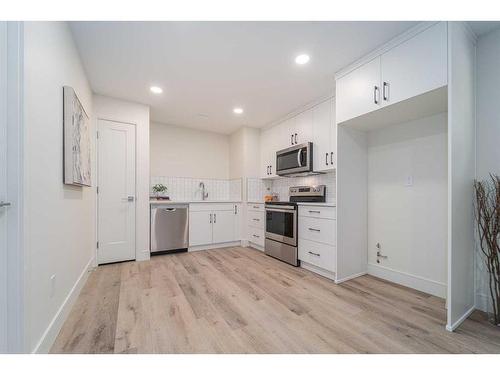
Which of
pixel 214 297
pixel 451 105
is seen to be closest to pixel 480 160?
pixel 451 105

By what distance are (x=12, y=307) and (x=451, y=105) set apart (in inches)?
114

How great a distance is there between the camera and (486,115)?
1.81 meters

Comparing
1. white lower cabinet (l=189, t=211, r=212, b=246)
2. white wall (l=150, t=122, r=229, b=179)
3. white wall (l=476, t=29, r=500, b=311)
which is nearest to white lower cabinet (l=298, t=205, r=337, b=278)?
white wall (l=476, t=29, r=500, b=311)

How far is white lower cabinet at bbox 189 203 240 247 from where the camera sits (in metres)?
3.73

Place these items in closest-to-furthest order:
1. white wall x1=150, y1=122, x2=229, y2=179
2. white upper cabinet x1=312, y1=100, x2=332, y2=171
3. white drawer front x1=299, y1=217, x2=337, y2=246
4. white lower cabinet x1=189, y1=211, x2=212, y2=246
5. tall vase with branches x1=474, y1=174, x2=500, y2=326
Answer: tall vase with branches x1=474, y1=174, x2=500, y2=326 < white drawer front x1=299, y1=217, x2=337, y2=246 < white upper cabinet x1=312, y1=100, x2=332, y2=171 < white lower cabinet x1=189, y1=211, x2=212, y2=246 < white wall x1=150, y1=122, x2=229, y2=179

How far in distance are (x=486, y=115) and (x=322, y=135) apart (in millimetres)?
1544

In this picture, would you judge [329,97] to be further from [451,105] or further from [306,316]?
[306,316]

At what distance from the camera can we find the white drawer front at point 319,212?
2.47 m

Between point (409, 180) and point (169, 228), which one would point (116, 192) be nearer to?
point (169, 228)

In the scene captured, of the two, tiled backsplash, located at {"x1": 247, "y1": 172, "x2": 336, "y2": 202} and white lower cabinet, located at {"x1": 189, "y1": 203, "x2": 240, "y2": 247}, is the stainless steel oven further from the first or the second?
white lower cabinet, located at {"x1": 189, "y1": 203, "x2": 240, "y2": 247}

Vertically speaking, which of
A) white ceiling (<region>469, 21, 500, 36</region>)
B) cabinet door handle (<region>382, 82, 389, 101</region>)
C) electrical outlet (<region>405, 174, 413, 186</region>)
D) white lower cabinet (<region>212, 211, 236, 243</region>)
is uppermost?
white ceiling (<region>469, 21, 500, 36</region>)

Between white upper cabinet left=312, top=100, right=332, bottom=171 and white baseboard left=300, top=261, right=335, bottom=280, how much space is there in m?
1.31

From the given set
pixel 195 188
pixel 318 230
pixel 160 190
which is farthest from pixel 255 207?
pixel 160 190

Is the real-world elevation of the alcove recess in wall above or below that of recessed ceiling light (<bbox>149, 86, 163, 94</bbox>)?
below
